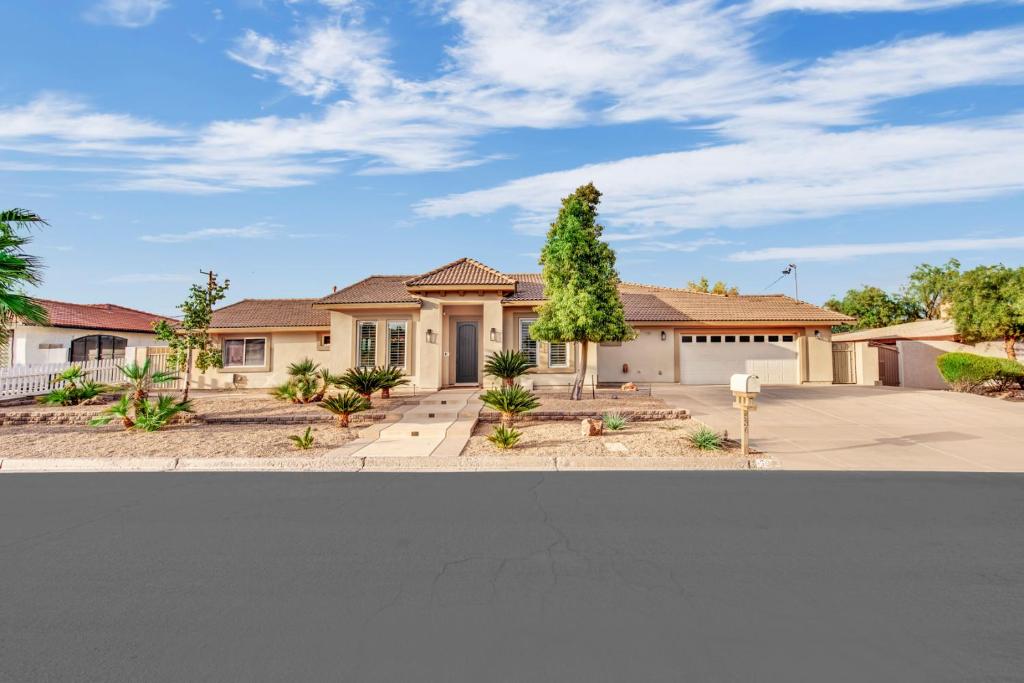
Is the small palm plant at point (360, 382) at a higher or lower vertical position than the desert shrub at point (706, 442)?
higher

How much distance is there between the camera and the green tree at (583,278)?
1571cm

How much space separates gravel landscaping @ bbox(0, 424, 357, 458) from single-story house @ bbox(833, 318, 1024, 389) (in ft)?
71.2

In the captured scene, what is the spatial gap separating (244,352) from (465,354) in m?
9.60

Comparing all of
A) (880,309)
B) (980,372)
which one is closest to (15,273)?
(980,372)

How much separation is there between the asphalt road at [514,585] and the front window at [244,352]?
16188 mm

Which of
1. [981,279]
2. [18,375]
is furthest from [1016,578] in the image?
[18,375]

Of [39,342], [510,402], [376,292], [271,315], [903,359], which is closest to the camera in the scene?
[510,402]

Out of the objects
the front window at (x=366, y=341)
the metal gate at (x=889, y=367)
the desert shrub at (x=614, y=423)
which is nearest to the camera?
the desert shrub at (x=614, y=423)

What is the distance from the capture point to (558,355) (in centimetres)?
2048

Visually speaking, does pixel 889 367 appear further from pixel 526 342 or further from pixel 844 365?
pixel 526 342

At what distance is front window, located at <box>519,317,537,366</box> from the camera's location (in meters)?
20.5

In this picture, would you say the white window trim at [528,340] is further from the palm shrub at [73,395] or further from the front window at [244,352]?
the palm shrub at [73,395]

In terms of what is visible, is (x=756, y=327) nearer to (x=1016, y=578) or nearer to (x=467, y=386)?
(x=467, y=386)

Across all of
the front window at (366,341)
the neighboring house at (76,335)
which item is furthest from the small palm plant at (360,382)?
the neighboring house at (76,335)
